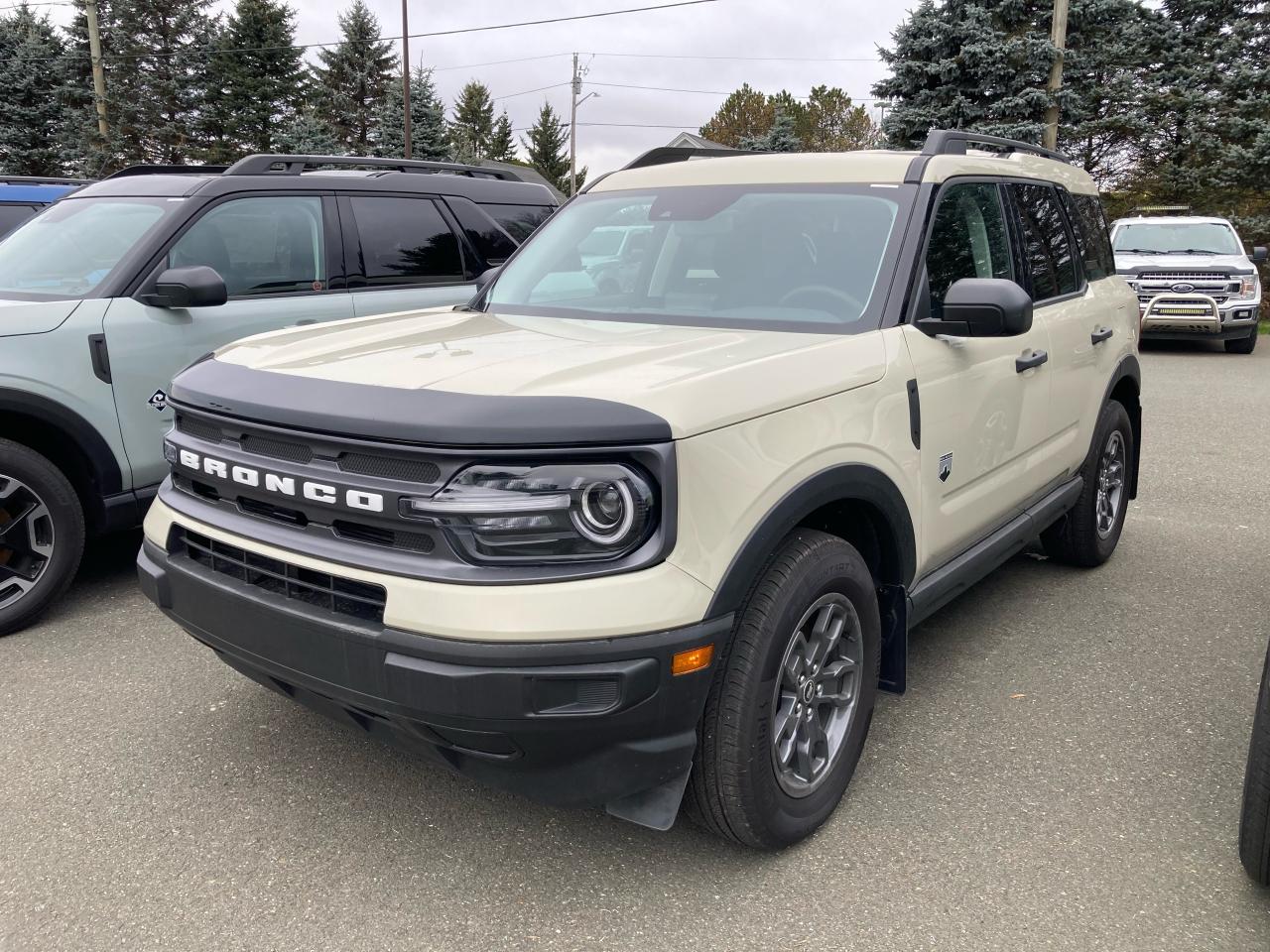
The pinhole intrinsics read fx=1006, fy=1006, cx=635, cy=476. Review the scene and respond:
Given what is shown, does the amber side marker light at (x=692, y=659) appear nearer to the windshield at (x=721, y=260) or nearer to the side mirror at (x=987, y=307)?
the windshield at (x=721, y=260)

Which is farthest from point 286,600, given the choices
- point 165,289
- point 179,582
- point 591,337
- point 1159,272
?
point 1159,272

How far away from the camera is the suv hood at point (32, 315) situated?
13.5 feet

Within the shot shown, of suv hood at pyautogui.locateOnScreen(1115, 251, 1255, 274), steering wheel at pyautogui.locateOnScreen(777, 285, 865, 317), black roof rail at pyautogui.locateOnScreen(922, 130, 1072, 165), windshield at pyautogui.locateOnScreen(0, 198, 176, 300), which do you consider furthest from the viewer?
suv hood at pyautogui.locateOnScreen(1115, 251, 1255, 274)

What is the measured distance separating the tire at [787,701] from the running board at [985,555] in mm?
348

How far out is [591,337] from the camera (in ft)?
9.65

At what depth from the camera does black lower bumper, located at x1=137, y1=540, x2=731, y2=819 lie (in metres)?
2.08

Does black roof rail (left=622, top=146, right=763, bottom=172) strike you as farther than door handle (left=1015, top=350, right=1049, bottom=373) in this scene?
Yes

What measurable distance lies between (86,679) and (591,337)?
239 centimetres

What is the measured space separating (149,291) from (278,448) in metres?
2.62

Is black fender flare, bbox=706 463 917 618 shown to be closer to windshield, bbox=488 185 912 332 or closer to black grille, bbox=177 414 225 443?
windshield, bbox=488 185 912 332

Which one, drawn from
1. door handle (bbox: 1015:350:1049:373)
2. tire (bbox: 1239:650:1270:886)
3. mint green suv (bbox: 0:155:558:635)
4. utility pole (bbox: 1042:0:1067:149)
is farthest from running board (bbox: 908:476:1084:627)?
utility pole (bbox: 1042:0:1067:149)

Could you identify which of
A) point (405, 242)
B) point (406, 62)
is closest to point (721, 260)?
point (405, 242)

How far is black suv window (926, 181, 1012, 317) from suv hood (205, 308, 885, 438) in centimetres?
57

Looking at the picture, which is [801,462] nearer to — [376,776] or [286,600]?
[286,600]
